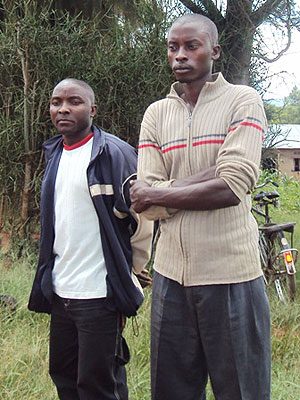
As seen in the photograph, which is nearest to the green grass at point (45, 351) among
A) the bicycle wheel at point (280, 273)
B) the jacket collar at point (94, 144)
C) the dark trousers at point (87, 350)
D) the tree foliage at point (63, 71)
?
the bicycle wheel at point (280, 273)

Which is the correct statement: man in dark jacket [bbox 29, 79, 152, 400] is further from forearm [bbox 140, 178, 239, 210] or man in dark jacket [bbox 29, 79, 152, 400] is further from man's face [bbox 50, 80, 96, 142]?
forearm [bbox 140, 178, 239, 210]

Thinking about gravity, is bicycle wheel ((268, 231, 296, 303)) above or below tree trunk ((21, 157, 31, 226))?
below

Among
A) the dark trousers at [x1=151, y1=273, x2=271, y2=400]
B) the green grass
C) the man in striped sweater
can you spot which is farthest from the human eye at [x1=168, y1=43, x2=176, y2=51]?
the green grass

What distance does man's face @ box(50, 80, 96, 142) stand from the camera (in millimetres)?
2443

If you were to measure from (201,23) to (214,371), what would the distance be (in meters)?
1.36

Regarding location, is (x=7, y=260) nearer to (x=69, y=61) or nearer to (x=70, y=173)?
(x=69, y=61)

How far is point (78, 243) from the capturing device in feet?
7.73

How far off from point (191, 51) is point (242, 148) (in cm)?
45

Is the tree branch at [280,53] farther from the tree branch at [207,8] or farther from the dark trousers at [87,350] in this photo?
the dark trousers at [87,350]

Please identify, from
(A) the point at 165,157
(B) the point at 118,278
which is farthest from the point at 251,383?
(A) the point at 165,157

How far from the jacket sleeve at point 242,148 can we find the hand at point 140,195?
0.32m

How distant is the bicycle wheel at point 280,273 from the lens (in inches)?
191

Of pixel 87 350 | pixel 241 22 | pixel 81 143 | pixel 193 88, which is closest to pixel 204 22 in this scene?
pixel 193 88

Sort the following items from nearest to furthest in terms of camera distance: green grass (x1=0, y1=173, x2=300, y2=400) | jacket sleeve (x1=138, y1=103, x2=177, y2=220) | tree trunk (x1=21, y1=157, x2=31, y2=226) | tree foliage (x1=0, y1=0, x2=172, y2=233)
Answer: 1. jacket sleeve (x1=138, y1=103, x2=177, y2=220)
2. green grass (x1=0, y1=173, x2=300, y2=400)
3. tree foliage (x1=0, y1=0, x2=172, y2=233)
4. tree trunk (x1=21, y1=157, x2=31, y2=226)
